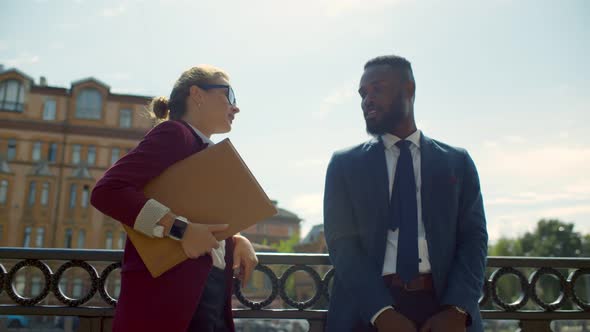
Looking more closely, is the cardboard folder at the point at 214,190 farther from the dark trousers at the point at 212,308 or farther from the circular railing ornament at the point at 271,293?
the circular railing ornament at the point at 271,293

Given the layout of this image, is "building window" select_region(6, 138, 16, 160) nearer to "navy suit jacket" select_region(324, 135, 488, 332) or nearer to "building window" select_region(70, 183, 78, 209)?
"building window" select_region(70, 183, 78, 209)

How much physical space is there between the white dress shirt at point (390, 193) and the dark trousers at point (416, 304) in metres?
0.11

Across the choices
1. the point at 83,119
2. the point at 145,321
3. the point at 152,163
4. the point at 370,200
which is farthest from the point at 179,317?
the point at 83,119

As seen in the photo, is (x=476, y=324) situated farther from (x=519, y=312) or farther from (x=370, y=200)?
(x=519, y=312)

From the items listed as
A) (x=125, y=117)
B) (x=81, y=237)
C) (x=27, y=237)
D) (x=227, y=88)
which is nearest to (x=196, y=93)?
(x=227, y=88)

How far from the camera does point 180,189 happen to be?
2279mm

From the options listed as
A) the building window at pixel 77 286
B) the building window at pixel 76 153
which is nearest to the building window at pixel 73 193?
the building window at pixel 76 153

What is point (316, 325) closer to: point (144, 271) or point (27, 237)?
point (144, 271)

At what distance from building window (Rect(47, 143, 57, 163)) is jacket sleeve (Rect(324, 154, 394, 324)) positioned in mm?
41129

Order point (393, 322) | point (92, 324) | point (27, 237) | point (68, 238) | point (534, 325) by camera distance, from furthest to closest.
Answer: point (68, 238), point (27, 237), point (534, 325), point (92, 324), point (393, 322)

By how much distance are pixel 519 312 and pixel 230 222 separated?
248 cm

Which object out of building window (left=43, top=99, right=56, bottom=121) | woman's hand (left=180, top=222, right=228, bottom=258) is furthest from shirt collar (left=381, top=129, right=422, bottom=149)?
building window (left=43, top=99, right=56, bottom=121)

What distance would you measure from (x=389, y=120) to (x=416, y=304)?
97 cm

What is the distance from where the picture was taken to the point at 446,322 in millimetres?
2291
